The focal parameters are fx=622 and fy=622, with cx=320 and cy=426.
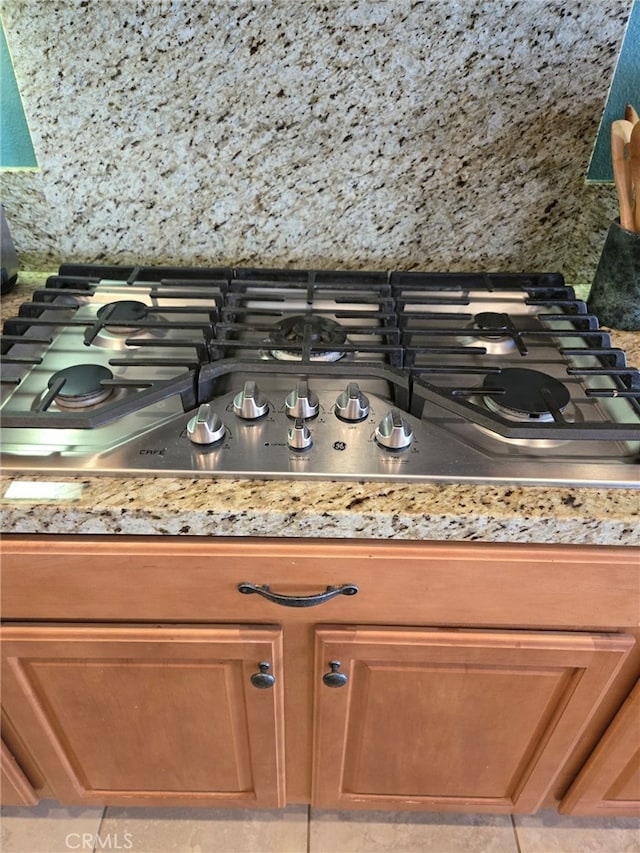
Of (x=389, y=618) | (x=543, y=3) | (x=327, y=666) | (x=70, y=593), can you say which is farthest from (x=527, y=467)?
(x=543, y=3)

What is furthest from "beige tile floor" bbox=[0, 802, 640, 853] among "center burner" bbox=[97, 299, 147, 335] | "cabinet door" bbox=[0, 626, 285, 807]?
"center burner" bbox=[97, 299, 147, 335]

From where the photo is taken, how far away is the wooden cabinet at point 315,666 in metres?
0.74

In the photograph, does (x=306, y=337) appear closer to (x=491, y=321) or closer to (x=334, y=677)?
(x=491, y=321)

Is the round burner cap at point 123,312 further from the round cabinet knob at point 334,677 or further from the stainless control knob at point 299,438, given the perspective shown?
the round cabinet knob at point 334,677

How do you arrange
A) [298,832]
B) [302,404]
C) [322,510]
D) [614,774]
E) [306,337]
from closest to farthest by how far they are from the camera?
1. [322,510]
2. [302,404]
3. [306,337]
4. [614,774]
5. [298,832]

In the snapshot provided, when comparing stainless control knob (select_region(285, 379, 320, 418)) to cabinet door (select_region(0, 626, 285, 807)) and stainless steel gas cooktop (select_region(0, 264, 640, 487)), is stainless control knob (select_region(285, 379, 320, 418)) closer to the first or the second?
stainless steel gas cooktop (select_region(0, 264, 640, 487))

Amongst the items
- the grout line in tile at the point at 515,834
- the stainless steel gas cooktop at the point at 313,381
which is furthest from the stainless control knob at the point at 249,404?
the grout line in tile at the point at 515,834

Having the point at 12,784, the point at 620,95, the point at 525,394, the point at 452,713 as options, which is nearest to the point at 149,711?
the point at 12,784

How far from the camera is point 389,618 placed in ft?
2.61

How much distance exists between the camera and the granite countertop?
673 millimetres

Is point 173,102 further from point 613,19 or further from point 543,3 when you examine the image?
point 613,19

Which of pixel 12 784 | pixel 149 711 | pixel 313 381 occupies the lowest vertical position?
pixel 12 784

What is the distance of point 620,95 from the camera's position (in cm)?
101

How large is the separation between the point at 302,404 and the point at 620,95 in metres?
0.76
